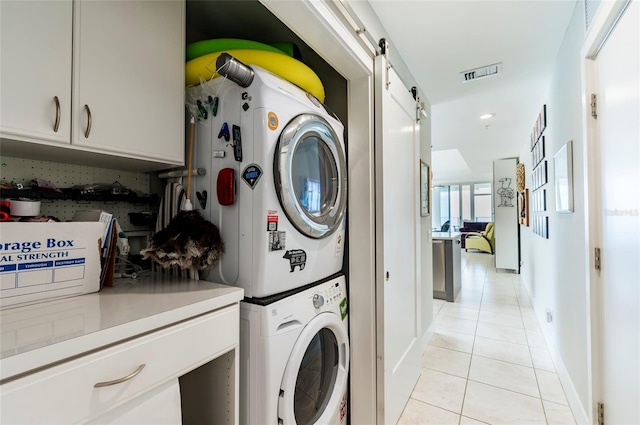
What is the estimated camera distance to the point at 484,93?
270 cm

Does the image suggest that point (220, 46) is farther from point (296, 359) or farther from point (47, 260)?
point (296, 359)

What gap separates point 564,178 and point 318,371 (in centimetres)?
197

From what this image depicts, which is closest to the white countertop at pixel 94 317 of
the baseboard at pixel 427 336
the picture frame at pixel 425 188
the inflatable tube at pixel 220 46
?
the inflatable tube at pixel 220 46

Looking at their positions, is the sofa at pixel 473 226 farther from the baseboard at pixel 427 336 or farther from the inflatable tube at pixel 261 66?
the inflatable tube at pixel 261 66

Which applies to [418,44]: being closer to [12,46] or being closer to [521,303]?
[12,46]

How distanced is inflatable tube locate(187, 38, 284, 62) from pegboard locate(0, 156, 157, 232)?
678mm

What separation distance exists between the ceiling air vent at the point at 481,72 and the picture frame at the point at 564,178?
2.71 ft

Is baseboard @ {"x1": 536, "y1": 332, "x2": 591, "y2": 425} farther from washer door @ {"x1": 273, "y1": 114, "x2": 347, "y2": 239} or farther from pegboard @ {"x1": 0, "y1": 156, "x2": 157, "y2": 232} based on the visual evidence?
pegboard @ {"x1": 0, "y1": 156, "x2": 157, "y2": 232}

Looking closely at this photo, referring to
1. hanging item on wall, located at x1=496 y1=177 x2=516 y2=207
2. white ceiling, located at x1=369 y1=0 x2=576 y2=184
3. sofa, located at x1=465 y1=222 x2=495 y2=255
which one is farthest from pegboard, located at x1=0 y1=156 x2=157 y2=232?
sofa, located at x1=465 y1=222 x2=495 y2=255

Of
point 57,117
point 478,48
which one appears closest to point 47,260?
point 57,117

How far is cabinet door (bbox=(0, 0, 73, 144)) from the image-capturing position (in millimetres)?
792

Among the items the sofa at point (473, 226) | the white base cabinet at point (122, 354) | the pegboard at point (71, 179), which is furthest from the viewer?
the sofa at point (473, 226)

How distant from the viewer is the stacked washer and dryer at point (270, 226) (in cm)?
A: 104

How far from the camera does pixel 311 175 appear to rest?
133 centimetres
